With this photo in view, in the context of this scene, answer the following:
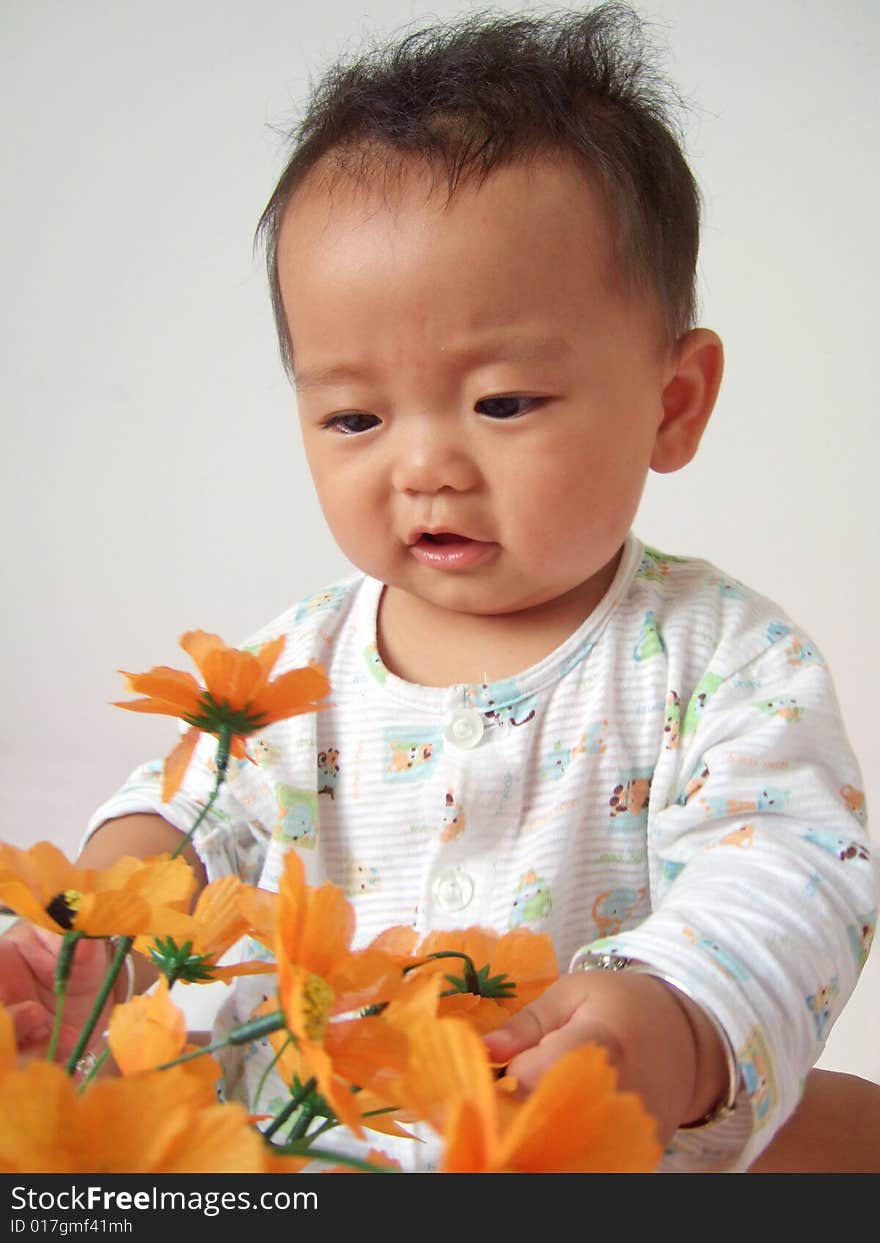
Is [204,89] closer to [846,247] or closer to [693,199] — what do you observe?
[846,247]

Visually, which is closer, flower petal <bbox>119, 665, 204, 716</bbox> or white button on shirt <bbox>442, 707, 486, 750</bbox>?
flower petal <bbox>119, 665, 204, 716</bbox>

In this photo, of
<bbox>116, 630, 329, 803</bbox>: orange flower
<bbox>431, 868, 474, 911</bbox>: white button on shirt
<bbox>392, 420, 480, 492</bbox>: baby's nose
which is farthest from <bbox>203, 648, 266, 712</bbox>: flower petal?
<bbox>431, 868, 474, 911</bbox>: white button on shirt

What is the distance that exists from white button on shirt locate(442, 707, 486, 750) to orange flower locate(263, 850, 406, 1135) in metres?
0.40

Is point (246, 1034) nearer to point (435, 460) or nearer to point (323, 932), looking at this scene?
point (323, 932)

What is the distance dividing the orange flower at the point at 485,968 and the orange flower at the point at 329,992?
0.05 metres

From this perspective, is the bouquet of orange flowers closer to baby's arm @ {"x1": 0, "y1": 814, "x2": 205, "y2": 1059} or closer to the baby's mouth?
baby's arm @ {"x1": 0, "y1": 814, "x2": 205, "y2": 1059}

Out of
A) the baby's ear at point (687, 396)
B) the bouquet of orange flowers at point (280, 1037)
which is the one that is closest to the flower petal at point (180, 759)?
the bouquet of orange flowers at point (280, 1037)

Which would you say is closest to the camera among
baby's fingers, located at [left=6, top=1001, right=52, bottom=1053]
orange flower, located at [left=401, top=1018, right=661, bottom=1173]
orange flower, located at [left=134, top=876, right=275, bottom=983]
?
orange flower, located at [left=401, top=1018, right=661, bottom=1173]

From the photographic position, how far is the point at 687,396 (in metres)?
0.71

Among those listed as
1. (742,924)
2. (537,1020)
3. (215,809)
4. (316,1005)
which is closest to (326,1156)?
(316,1005)

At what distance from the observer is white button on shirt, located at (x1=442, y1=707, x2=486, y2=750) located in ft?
2.33

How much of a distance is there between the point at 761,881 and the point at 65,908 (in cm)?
32

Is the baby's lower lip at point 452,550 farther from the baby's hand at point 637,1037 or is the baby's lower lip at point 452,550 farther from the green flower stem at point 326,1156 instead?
the green flower stem at point 326,1156
